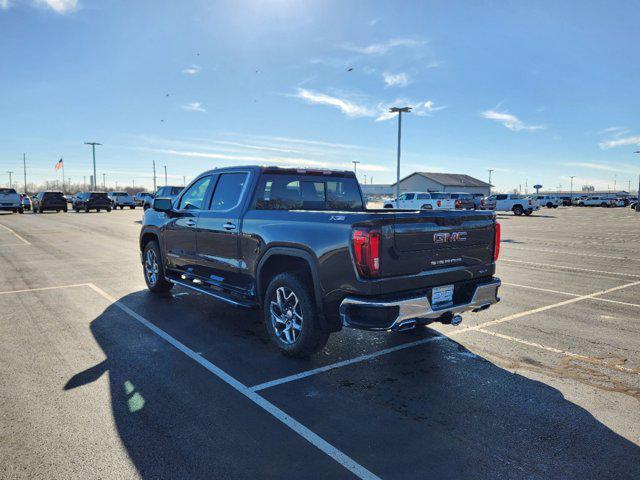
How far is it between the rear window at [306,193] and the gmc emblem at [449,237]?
1892 mm

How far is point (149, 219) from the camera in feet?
24.9

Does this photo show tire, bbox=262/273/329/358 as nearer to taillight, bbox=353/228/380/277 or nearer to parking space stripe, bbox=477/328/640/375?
taillight, bbox=353/228/380/277

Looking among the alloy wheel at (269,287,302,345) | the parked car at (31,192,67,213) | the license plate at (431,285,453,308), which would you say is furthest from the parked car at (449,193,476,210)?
the parked car at (31,192,67,213)

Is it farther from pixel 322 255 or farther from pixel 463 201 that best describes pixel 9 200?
pixel 322 255

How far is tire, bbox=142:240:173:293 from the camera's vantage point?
7297 millimetres

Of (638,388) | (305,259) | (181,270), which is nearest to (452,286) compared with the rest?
(305,259)

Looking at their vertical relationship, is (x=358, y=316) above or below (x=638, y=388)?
above

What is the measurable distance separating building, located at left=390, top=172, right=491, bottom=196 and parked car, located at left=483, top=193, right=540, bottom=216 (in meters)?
43.5

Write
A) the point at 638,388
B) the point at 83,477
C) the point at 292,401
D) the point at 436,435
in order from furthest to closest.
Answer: the point at 638,388 → the point at 292,401 → the point at 436,435 → the point at 83,477

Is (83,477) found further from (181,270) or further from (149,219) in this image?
(149,219)

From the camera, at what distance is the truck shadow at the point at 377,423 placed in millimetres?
2838

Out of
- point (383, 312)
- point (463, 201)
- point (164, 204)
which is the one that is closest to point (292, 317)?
point (383, 312)

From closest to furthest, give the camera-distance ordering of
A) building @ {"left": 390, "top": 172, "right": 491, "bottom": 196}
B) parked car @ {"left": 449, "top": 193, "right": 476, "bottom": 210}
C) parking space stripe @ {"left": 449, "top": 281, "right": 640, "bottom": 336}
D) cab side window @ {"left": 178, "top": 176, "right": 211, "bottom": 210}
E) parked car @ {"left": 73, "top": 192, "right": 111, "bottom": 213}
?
parking space stripe @ {"left": 449, "top": 281, "right": 640, "bottom": 336} < cab side window @ {"left": 178, "top": 176, "right": 211, "bottom": 210} < parked car @ {"left": 449, "top": 193, "right": 476, "bottom": 210} < parked car @ {"left": 73, "top": 192, "right": 111, "bottom": 213} < building @ {"left": 390, "top": 172, "right": 491, "bottom": 196}

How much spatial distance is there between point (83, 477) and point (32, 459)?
17.7 inches
